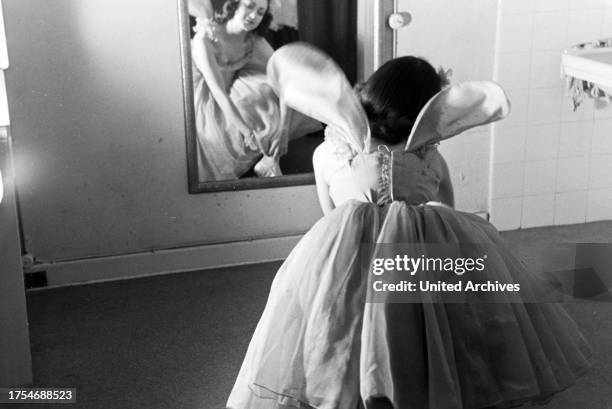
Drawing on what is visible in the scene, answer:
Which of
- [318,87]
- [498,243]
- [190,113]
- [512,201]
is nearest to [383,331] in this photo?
[498,243]

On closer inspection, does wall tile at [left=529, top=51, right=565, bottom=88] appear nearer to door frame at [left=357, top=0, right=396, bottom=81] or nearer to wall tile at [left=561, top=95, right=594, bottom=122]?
wall tile at [left=561, top=95, right=594, bottom=122]

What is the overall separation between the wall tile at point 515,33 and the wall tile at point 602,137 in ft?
1.61

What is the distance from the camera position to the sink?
3322 millimetres

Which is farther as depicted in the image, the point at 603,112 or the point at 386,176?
the point at 603,112

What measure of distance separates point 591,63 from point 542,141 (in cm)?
45

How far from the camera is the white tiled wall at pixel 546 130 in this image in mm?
3625

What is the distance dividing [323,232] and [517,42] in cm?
187

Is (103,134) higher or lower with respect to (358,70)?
lower

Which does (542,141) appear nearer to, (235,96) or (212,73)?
(235,96)

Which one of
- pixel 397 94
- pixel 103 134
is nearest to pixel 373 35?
pixel 103 134

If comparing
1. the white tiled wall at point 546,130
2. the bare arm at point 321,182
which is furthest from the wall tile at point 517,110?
the bare arm at point 321,182

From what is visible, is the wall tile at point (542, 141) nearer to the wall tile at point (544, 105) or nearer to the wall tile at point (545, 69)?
the wall tile at point (544, 105)

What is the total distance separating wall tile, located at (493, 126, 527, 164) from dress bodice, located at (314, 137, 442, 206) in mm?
1568

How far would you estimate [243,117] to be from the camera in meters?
3.38
